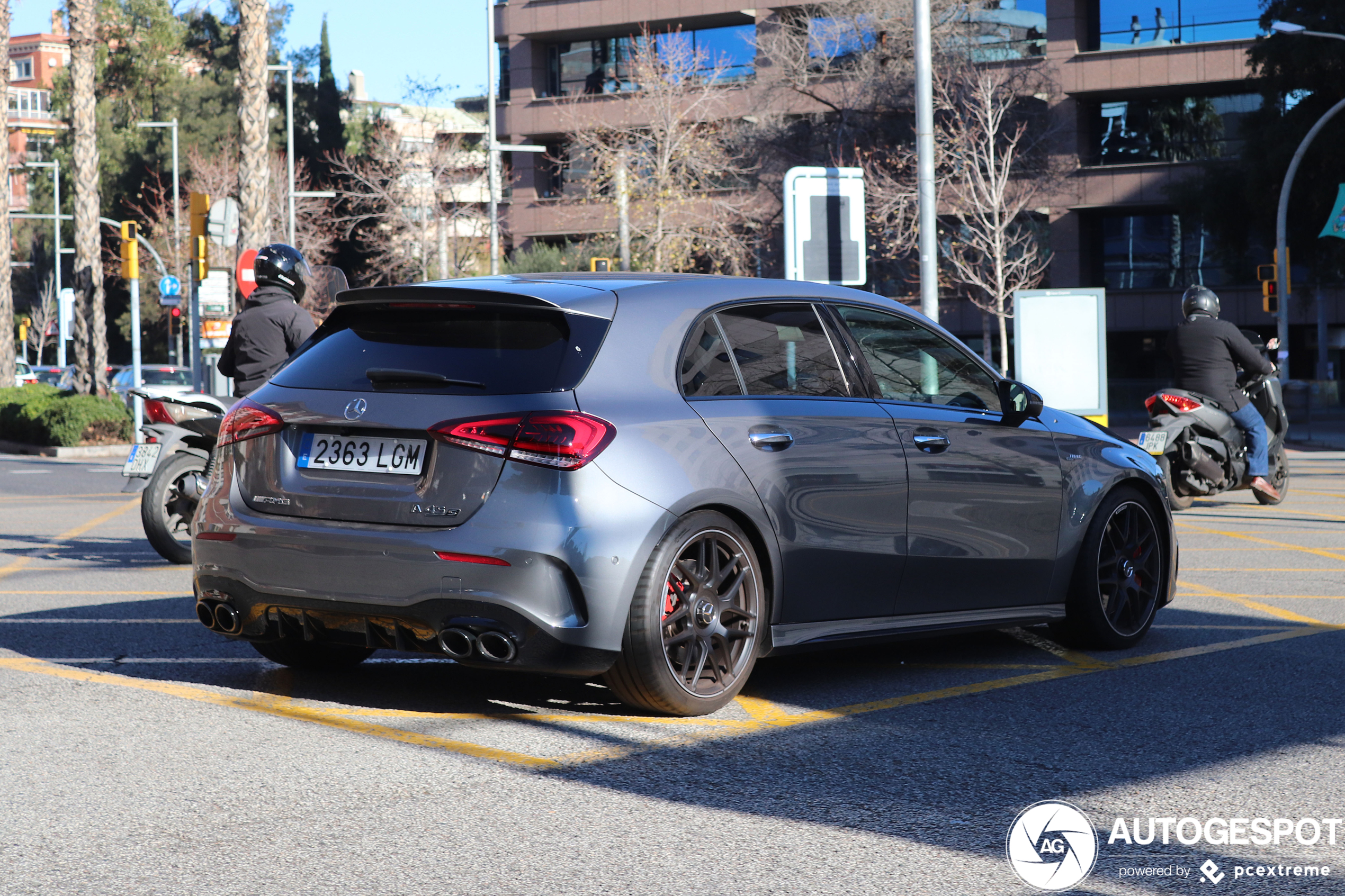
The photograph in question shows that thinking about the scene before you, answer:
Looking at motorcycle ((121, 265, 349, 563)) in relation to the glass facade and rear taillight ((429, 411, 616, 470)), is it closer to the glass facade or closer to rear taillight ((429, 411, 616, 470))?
Answer: rear taillight ((429, 411, 616, 470))

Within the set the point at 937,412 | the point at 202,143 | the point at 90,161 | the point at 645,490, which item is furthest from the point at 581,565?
the point at 202,143

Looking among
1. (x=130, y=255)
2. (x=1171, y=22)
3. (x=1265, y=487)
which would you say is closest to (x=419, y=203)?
(x=1171, y=22)

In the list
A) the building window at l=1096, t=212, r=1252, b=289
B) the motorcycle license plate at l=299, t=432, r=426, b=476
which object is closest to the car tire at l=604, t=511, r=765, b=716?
the motorcycle license plate at l=299, t=432, r=426, b=476

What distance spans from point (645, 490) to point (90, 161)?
98.1 ft

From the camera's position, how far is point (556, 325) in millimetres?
5598

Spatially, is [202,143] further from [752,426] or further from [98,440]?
[752,426]

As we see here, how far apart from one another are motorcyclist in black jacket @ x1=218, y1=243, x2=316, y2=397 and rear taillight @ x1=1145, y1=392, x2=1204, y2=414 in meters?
6.87

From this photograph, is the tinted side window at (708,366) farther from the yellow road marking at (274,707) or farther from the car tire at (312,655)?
the car tire at (312,655)

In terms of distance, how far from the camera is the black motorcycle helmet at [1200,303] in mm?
13203

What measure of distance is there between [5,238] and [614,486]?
3324 centimetres

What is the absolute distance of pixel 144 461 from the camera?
10461 millimetres

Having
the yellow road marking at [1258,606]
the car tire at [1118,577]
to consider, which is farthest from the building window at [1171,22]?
the car tire at [1118,577]

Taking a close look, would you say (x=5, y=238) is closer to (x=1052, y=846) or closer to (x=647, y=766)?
(x=647, y=766)

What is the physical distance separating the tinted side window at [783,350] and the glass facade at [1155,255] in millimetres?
44573
